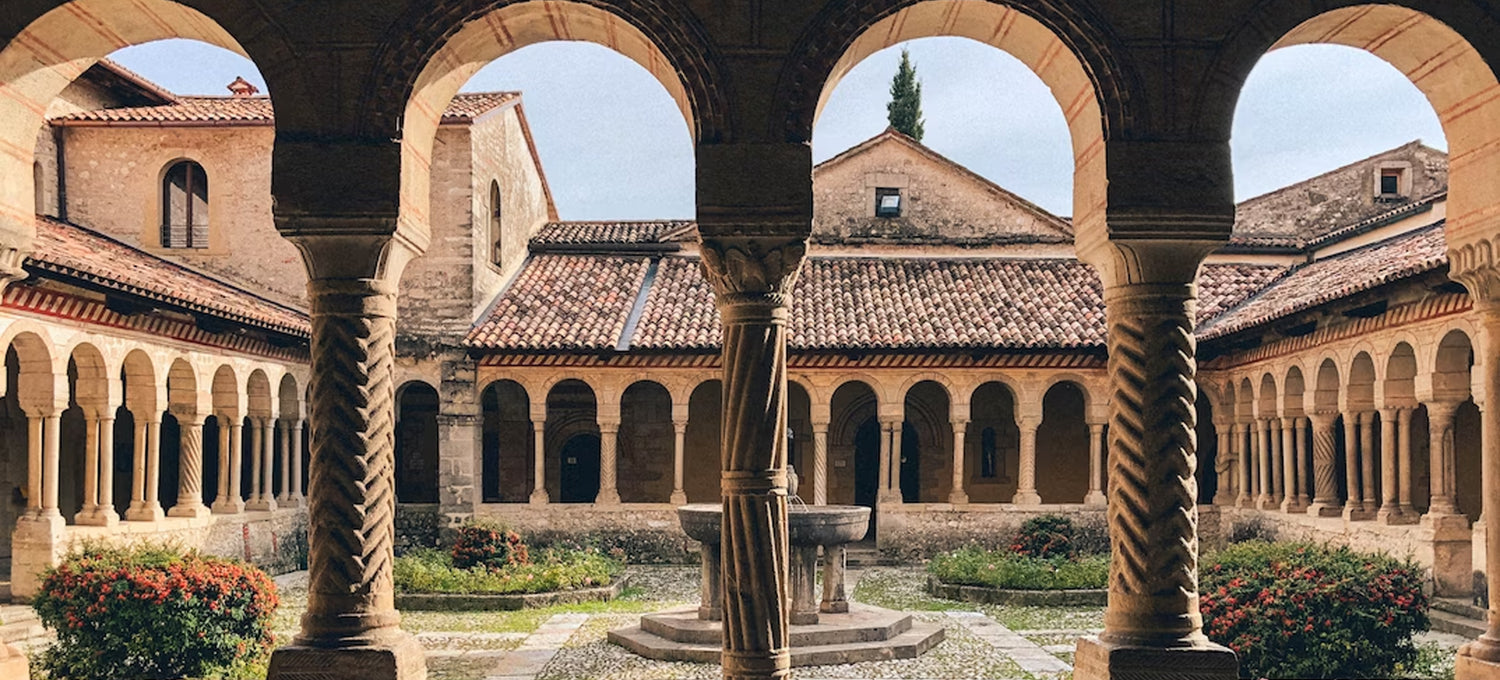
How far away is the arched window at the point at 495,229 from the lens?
21.8 metres

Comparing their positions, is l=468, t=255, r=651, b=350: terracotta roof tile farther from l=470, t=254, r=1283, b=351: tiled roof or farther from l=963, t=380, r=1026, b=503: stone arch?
l=963, t=380, r=1026, b=503: stone arch

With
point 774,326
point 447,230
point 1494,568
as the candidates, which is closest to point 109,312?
point 447,230

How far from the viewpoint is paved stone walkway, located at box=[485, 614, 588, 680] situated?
1065 cm

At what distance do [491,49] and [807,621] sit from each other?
685cm

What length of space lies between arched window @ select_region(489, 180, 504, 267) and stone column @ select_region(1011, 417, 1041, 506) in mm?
9032

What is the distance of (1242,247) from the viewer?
74.5 ft

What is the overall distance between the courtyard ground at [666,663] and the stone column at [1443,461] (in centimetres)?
193

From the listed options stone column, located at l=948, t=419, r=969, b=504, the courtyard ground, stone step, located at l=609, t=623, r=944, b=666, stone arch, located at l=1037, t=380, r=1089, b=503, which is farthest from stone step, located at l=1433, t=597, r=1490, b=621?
stone arch, located at l=1037, t=380, r=1089, b=503

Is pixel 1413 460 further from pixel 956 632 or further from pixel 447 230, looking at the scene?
pixel 447 230

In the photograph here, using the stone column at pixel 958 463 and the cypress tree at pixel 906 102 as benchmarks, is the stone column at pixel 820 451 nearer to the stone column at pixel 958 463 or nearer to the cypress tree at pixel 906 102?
the stone column at pixel 958 463

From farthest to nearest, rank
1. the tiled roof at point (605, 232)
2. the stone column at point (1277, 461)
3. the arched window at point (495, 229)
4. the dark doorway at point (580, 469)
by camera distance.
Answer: the tiled roof at point (605, 232) → the dark doorway at point (580, 469) → the arched window at point (495, 229) → the stone column at point (1277, 461)

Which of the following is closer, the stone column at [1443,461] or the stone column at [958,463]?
the stone column at [1443,461]

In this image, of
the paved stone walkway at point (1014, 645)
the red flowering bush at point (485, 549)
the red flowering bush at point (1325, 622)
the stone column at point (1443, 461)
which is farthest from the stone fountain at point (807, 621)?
the stone column at point (1443, 461)

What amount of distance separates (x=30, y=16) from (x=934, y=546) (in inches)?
630
